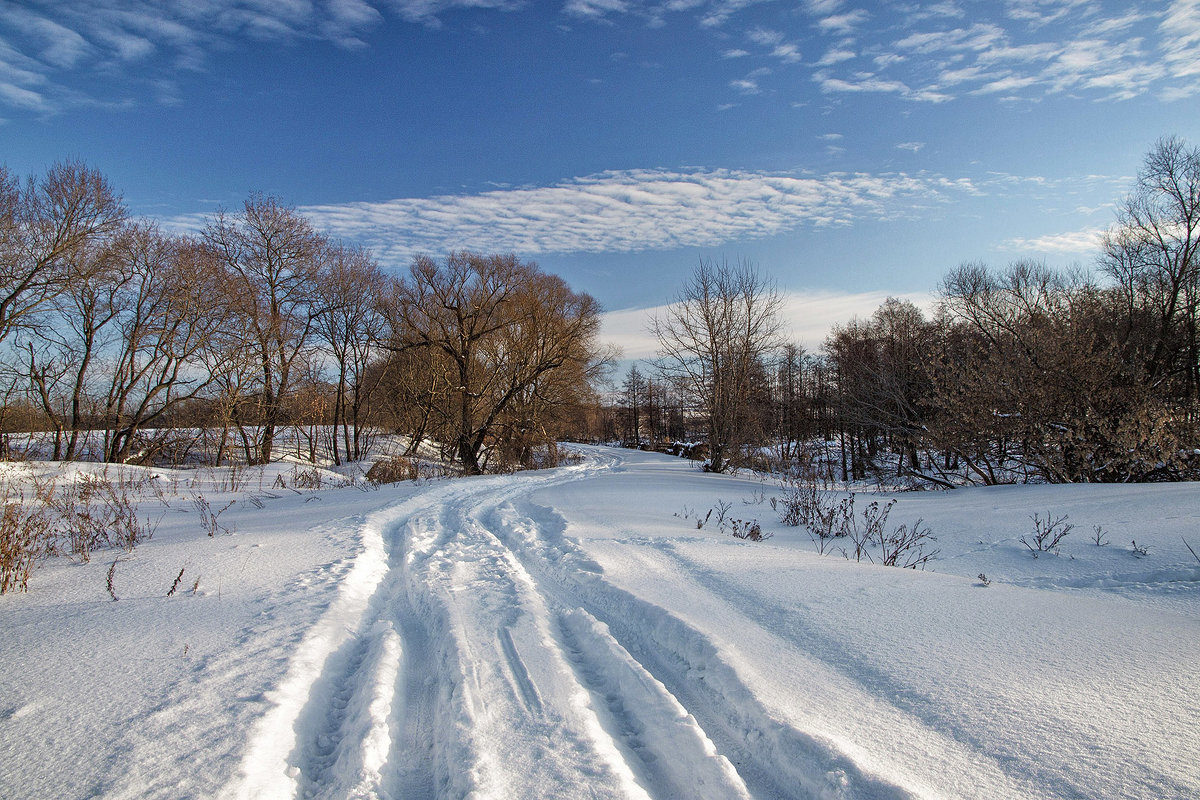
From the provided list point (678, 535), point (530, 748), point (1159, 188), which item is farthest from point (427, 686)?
point (1159, 188)

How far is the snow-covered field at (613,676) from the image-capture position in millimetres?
2047

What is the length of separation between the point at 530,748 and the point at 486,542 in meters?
4.44

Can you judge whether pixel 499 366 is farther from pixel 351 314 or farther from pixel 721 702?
pixel 721 702

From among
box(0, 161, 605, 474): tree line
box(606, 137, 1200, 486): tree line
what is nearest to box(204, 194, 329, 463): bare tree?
box(0, 161, 605, 474): tree line

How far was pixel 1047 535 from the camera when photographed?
5.65 meters

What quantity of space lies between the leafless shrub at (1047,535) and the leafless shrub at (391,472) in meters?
14.1

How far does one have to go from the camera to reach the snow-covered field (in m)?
2.05

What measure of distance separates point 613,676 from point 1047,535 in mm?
5421

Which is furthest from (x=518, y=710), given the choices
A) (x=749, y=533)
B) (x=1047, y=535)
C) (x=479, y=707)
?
(x=1047, y=535)

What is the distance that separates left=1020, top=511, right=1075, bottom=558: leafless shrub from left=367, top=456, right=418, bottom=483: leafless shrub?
46.2ft

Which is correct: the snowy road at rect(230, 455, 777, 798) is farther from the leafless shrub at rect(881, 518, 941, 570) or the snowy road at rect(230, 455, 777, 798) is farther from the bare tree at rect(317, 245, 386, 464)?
the bare tree at rect(317, 245, 386, 464)

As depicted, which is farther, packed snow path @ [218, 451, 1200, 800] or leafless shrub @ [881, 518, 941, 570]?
leafless shrub @ [881, 518, 941, 570]

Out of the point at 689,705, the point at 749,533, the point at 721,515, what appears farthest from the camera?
the point at 721,515

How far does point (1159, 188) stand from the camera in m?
21.2
